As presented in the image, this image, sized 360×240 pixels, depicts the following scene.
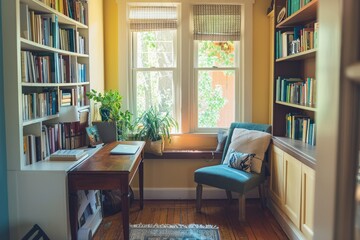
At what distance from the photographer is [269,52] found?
404 cm

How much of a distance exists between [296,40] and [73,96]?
84.9 inches

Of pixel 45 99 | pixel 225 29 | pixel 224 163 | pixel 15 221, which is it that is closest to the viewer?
pixel 15 221

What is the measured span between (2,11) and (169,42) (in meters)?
2.19

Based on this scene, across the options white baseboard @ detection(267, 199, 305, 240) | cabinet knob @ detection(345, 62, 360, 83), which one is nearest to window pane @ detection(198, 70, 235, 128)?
white baseboard @ detection(267, 199, 305, 240)

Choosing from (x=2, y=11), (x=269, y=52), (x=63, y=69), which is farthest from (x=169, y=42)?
(x=2, y=11)

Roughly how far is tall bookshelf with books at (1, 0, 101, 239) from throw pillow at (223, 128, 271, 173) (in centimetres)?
166

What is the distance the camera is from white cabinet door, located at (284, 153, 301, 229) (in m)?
2.89

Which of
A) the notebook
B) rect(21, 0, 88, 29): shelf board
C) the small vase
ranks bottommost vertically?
the notebook

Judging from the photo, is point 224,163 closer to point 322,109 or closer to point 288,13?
point 288,13

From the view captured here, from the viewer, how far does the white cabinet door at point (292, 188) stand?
2.89m

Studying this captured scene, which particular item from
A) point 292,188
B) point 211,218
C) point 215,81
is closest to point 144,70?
point 215,81

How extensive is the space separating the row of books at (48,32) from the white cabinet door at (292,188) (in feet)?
7.29

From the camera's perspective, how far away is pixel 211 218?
3.53 metres

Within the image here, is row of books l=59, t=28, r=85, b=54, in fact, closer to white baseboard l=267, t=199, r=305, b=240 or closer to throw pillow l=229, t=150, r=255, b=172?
throw pillow l=229, t=150, r=255, b=172
